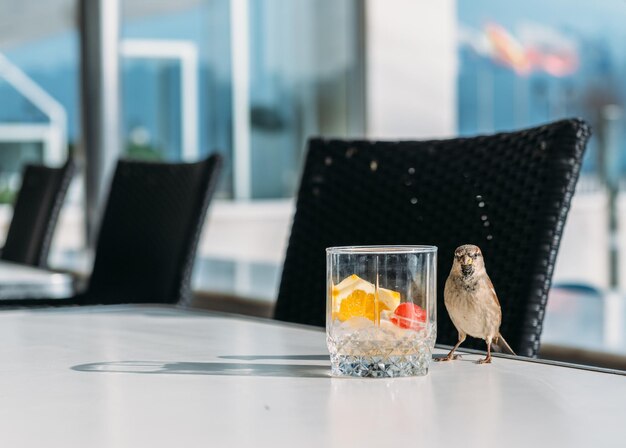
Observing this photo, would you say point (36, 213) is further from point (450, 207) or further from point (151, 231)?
point (450, 207)

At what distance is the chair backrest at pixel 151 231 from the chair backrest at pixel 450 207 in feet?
1.80

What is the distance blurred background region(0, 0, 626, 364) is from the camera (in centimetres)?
383

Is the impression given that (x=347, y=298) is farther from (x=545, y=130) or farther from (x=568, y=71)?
(x=568, y=71)

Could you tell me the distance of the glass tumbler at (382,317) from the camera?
661mm

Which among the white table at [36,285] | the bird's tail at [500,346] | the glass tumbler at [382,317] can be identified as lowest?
the white table at [36,285]

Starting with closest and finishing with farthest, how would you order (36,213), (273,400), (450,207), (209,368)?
(273,400)
(209,368)
(450,207)
(36,213)

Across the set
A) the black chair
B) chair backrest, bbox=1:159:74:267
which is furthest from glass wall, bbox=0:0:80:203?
the black chair

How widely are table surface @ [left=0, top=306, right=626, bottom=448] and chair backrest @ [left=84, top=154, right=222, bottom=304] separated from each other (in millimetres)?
910

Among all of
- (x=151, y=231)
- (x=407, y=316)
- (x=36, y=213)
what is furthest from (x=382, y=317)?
(x=36, y=213)

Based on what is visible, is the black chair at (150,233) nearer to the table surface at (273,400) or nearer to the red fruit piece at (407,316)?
the table surface at (273,400)

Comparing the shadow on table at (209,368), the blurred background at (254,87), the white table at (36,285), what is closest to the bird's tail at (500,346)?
the shadow on table at (209,368)

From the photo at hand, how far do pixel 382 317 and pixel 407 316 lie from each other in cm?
2

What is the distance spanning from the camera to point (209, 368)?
0.72 meters

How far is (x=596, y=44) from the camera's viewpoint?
3430 millimetres
